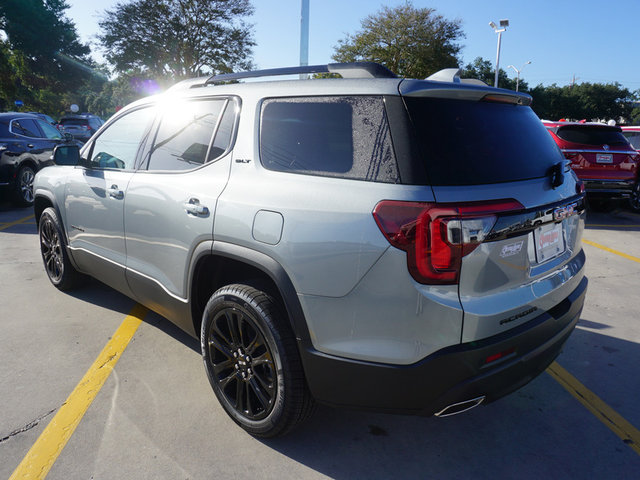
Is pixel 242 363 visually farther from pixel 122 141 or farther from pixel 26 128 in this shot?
pixel 26 128

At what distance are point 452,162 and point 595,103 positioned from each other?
84.5m

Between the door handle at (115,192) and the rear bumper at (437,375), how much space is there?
1903mm

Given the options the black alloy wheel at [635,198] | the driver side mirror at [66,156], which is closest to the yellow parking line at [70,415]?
the driver side mirror at [66,156]

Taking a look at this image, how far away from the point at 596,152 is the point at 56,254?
841 cm

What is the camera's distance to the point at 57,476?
215 centimetres

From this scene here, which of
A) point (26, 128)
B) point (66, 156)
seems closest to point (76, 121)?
point (26, 128)

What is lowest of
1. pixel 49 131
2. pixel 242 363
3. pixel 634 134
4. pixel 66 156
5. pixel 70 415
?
pixel 70 415

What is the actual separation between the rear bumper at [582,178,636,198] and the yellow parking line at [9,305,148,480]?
7.90m

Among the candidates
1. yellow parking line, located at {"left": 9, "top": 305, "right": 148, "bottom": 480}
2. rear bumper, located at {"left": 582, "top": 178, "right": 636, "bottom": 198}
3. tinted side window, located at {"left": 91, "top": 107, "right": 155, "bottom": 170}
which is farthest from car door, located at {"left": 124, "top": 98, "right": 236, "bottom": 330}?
rear bumper, located at {"left": 582, "top": 178, "right": 636, "bottom": 198}

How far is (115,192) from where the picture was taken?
329 cm

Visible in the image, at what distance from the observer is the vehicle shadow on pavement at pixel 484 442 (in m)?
2.23

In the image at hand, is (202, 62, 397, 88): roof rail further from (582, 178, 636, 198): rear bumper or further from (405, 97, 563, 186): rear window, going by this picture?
(582, 178, 636, 198): rear bumper

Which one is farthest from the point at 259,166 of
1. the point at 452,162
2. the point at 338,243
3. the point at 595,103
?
the point at 595,103

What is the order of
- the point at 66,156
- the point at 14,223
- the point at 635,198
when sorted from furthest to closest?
the point at 635,198 < the point at 14,223 < the point at 66,156
